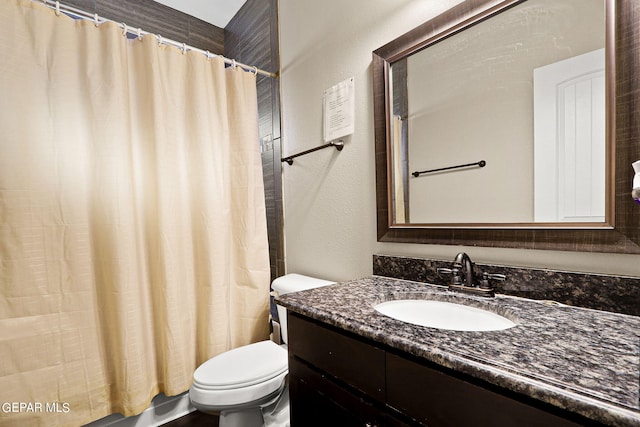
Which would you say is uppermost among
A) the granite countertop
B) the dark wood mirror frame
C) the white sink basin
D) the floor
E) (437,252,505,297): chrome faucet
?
the dark wood mirror frame

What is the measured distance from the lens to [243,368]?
1334 millimetres

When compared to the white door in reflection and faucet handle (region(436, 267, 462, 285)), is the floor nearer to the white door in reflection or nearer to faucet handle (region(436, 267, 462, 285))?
faucet handle (region(436, 267, 462, 285))

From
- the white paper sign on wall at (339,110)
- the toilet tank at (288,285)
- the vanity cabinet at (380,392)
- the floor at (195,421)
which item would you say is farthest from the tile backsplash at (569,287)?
the floor at (195,421)

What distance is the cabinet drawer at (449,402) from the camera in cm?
50

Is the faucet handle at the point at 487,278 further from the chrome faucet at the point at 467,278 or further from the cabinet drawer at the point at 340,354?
the cabinet drawer at the point at 340,354

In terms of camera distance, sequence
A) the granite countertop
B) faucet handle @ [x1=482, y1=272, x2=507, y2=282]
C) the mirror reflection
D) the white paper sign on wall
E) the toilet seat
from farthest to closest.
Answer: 1. the white paper sign on wall
2. the toilet seat
3. faucet handle @ [x1=482, y1=272, x2=507, y2=282]
4. the mirror reflection
5. the granite countertop

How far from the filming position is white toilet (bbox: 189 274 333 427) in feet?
3.99

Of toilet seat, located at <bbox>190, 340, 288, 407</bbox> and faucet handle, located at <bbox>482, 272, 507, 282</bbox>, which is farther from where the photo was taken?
toilet seat, located at <bbox>190, 340, 288, 407</bbox>

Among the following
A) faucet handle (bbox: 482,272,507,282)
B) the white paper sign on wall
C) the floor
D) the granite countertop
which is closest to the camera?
the granite countertop

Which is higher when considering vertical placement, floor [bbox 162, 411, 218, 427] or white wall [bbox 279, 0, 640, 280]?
white wall [bbox 279, 0, 640, 280]

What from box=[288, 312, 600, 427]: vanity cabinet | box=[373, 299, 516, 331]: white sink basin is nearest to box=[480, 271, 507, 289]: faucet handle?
box=[373, 299, 516, 331]: white sink basin

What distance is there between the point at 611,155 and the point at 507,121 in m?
0.30

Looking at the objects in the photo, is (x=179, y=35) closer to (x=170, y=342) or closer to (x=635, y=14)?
(x=170, y=342)

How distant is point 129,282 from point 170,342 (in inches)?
15.1
